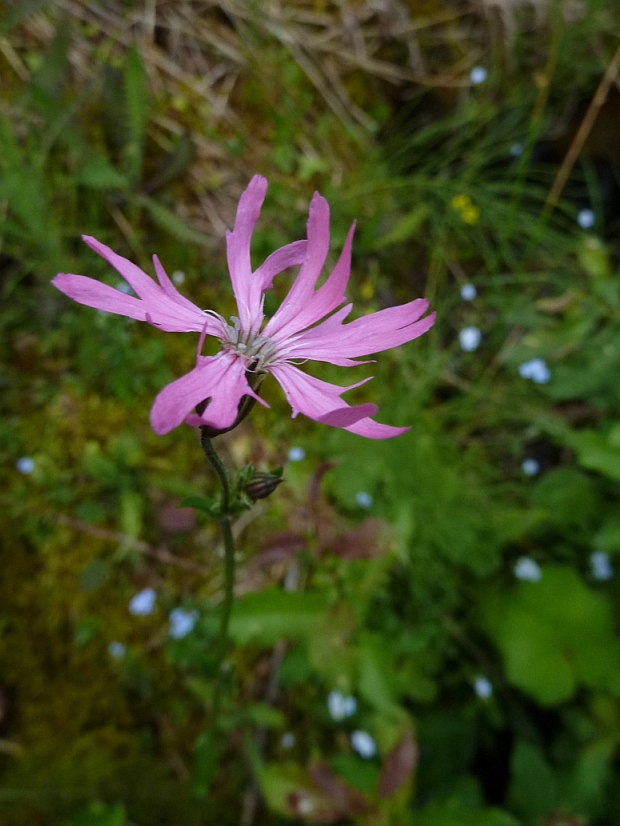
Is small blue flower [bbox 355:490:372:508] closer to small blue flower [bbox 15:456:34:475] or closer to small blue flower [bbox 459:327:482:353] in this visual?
small blue flower [bbox 459:327:482:353]

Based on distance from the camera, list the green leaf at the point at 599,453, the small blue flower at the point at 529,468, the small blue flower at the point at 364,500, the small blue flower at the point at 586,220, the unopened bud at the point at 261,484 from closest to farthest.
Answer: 1. the unopened bud at the point at 261,484
2. the green leaf at the point at 599,453
3. the small blue flower at the point at 364,500
4. the small blue flower at the point at 529,468
5. the small blue flower at the point at 586,220

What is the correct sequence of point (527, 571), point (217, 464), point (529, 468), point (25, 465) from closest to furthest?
point (217, 464)
point (25, 465)
point (527, 571)
point (529, 468)

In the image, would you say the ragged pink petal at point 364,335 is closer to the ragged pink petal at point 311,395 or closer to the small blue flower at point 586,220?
the ragged pink petal at point 311,395

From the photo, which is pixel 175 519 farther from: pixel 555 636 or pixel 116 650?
pixel 555 636

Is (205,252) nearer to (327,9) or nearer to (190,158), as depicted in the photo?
(190,158)

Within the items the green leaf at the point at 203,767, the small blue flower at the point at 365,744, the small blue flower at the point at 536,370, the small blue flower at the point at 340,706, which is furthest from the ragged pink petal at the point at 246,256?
the small blue flower at the point at 536,370

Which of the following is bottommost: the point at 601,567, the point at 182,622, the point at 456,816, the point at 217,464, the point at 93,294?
the point at 601,567

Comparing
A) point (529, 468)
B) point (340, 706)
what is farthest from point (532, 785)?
point (529, 468)
